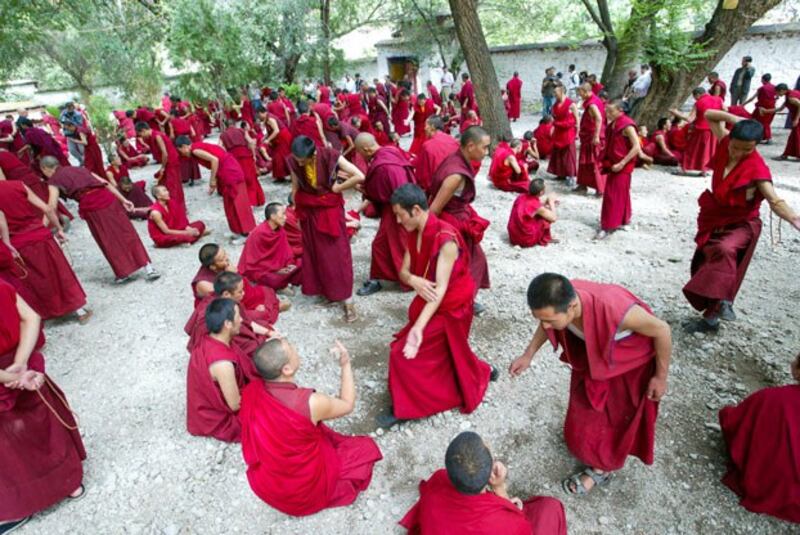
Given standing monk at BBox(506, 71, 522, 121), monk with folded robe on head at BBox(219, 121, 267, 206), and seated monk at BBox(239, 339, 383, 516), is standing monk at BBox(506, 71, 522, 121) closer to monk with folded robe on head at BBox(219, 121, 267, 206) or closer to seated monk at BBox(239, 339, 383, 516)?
monk with folded robe on head at BBox(219, 121, 267, 206)

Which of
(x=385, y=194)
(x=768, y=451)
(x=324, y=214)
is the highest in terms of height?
(x=385, y=194)

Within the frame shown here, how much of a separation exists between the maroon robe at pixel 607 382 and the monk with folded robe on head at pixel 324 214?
2.35 m

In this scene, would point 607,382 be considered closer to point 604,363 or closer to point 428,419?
point 604,363

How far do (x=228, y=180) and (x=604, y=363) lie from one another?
539 cm

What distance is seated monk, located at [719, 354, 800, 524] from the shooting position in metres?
2.13

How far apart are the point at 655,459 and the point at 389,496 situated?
5.11ft

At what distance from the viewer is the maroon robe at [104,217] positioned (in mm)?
4832

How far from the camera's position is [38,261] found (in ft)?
13.8

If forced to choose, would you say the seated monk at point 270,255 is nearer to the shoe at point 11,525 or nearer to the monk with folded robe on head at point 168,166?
the shoe at point 11,525

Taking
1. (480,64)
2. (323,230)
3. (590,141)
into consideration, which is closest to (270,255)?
(323,230)

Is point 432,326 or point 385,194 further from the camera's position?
point 385,194

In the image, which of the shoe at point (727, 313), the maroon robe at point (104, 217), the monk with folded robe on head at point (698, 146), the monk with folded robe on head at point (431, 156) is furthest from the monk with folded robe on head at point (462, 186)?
the monk with folded robe on head at point (698, 146)

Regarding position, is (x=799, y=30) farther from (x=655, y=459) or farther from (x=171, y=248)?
(x=171, y=248)

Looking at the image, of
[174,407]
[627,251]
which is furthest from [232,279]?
[627,251]
